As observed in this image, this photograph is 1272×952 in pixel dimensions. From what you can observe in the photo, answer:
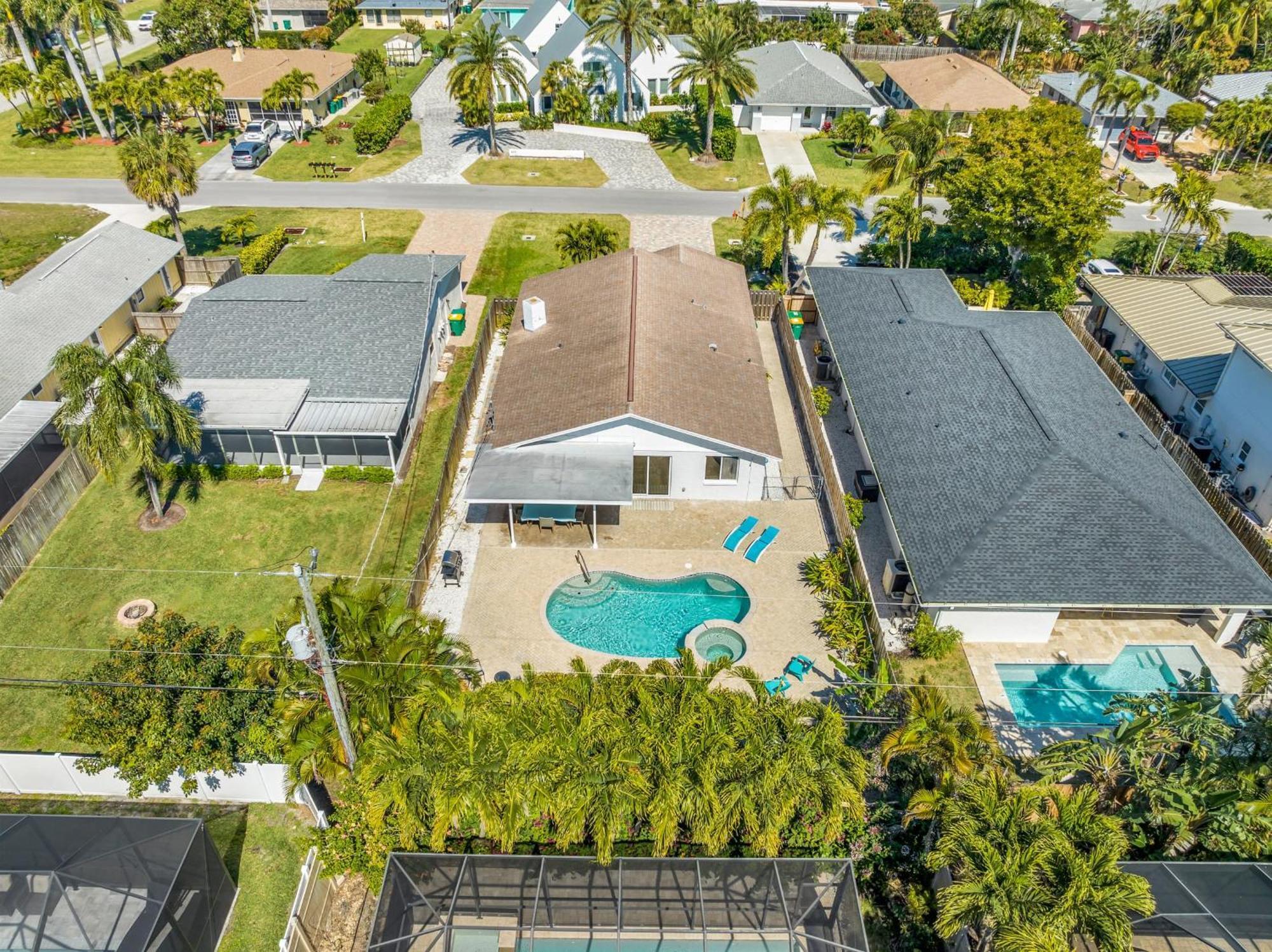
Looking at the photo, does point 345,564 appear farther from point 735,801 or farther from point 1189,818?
point 1189,818

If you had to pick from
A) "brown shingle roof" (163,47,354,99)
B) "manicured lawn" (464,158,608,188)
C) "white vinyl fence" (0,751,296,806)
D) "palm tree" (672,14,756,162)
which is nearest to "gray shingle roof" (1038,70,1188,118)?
"palm tree" (672,14,756,162)

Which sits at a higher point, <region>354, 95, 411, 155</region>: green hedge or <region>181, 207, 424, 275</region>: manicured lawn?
<region>354, 95, 411, 155</region>: green hedge

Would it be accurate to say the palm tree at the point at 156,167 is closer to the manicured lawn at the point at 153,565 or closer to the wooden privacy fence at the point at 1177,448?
the manicured lawn at the point at 153,565

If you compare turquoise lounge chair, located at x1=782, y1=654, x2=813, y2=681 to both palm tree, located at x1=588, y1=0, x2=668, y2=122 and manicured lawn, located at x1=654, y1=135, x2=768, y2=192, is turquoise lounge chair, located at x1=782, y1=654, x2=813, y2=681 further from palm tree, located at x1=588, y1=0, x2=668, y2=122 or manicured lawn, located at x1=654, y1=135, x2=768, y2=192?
palm tree, located at x1=588, y1=0, x2=668, y2=122

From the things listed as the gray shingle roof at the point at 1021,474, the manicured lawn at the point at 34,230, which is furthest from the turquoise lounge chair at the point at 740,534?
the manicured lawn at the point at 34,230

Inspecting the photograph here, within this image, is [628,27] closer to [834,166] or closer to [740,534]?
[834,166]

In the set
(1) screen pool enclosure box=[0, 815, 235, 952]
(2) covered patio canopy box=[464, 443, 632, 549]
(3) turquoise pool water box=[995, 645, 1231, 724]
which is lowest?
(3) turquoise pool water box=[995, 645, 1231, 724]

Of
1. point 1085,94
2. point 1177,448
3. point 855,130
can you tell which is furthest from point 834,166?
point 1177,448
